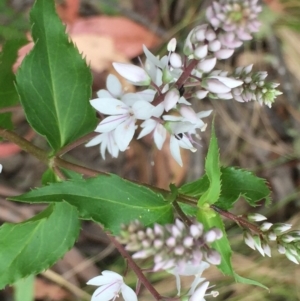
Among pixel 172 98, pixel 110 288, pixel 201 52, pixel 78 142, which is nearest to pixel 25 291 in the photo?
pixel 110 288

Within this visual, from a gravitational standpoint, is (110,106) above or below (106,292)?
above

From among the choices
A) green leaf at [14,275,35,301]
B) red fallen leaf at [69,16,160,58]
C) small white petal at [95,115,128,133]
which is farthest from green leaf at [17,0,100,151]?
red fallen leaf at [69,16,160,58]

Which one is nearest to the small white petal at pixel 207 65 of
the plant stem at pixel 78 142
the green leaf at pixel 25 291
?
the plant stem at pixel 78 142

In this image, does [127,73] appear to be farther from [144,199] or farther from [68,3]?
[68,3]

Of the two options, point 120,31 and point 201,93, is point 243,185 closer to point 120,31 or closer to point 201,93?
point 201,93

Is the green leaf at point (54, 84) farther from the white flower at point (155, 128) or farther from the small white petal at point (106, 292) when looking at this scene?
the small white petal at point (106, 292)

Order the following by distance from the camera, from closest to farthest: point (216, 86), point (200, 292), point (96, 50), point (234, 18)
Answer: point (234, 18)
point (216, 86)
point (200, 292)
point (96, 50)
